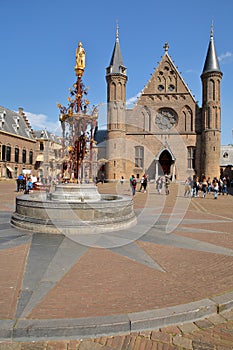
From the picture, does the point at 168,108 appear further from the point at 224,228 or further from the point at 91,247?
the point at 91,247

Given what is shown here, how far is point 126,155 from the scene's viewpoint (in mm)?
42125

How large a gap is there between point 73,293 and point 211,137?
1540 inches

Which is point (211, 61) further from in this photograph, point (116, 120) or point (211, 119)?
point (116, 120)

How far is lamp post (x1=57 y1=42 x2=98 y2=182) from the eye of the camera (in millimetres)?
10703

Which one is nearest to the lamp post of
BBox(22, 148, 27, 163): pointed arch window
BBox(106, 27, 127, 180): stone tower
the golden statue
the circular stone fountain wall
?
the golden statue

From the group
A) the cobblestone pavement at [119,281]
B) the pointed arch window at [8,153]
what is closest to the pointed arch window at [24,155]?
the pointed arch window at [8,153]

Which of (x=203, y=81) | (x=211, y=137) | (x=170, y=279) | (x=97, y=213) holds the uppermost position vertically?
(x=203, y=81)

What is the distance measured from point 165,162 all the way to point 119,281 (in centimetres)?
3983

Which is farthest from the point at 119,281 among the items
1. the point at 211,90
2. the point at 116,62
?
the point at 116,62

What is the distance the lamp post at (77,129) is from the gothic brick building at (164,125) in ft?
97.2

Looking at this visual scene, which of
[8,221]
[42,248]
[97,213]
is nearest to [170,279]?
[42,248]

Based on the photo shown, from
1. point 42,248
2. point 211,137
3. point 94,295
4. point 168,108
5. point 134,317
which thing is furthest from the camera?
point 168,108

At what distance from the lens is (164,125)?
43.5 meters

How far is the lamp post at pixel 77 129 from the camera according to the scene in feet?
35.1
